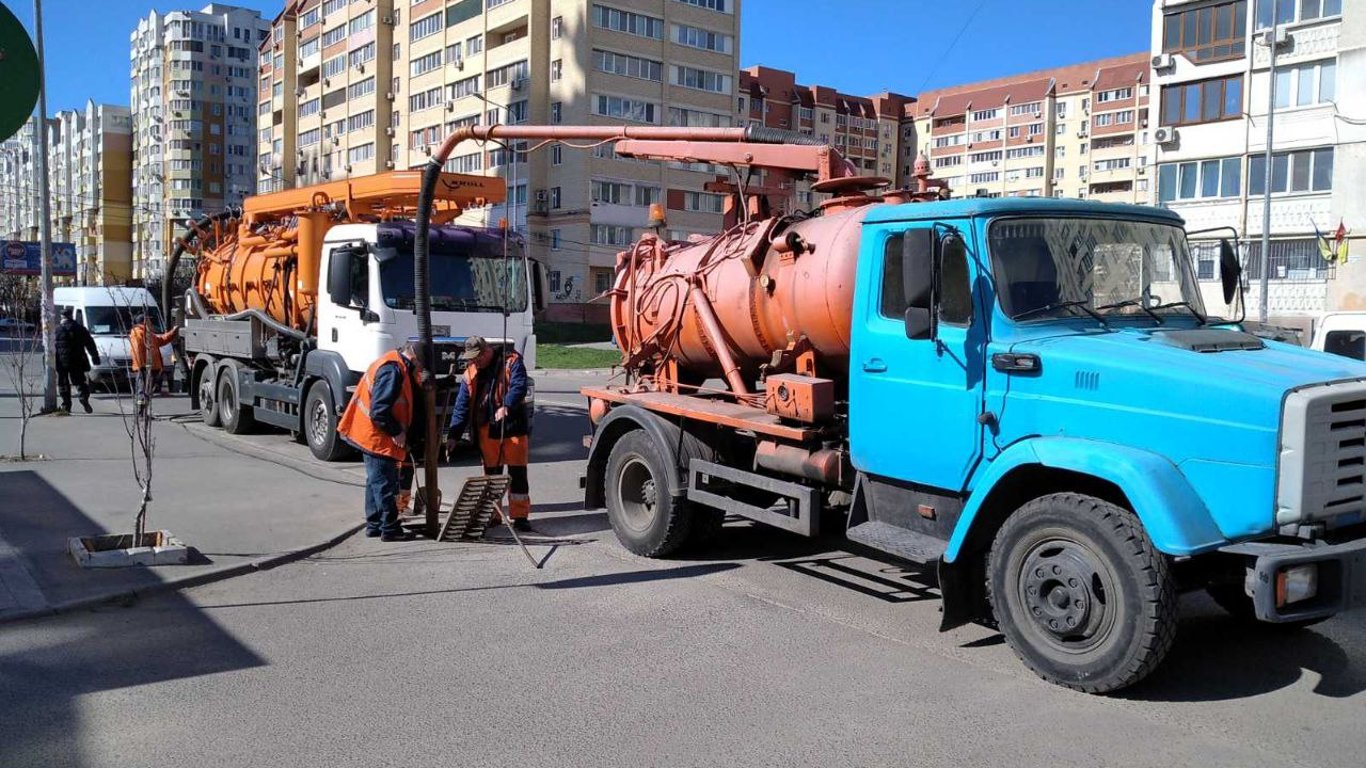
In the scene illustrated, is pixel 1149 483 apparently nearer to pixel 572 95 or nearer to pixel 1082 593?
pixel 1082 593

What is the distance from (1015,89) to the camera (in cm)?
10606

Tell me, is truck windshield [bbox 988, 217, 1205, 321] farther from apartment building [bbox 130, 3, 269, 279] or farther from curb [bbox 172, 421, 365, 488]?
apartment building [bbox 130, 3, 269, 279]

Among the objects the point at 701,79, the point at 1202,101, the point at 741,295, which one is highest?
the point at 701,79

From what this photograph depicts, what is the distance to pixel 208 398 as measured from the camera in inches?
665

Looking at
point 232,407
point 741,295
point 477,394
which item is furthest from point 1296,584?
point 232,407

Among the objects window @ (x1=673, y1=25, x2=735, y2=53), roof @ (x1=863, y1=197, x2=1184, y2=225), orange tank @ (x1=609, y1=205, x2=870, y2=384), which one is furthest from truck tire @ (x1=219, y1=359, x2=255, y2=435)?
window @ (x1=673, y1=25, x2=735, y2=53)

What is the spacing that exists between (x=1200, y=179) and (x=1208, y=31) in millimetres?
5309

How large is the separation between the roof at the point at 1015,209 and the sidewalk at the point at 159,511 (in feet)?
17.1

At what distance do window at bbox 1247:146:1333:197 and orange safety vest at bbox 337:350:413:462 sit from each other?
119 feet

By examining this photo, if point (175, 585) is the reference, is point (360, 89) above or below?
above

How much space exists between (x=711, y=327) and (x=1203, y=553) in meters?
4.32

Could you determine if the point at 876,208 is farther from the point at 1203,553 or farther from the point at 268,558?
the point at 268,558

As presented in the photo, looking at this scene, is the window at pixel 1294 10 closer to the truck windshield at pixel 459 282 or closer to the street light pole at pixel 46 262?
the truck windshield at pixel 459 282

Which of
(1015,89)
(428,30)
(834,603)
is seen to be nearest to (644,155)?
(834,603)
